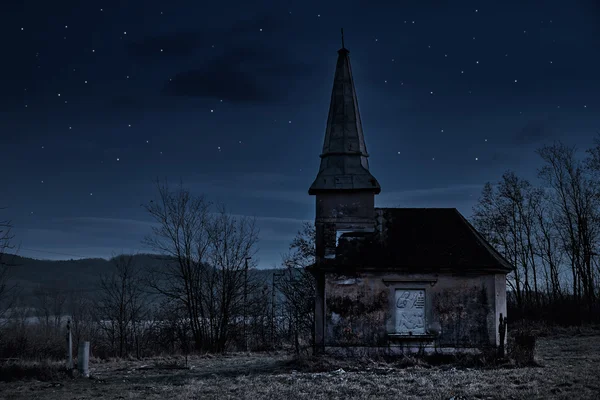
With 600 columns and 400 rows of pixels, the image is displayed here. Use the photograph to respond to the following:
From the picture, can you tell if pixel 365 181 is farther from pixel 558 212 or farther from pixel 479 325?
pixel 558 212

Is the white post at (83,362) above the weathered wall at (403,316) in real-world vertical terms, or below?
below

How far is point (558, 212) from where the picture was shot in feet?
117

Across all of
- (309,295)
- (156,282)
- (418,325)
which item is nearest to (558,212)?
(309,295)

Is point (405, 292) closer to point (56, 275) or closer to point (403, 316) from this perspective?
point (403, 316)

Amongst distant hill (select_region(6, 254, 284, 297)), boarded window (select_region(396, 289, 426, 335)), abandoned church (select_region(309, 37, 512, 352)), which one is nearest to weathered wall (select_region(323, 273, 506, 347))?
abandoned church (select_region(309, 37, 512, 352))

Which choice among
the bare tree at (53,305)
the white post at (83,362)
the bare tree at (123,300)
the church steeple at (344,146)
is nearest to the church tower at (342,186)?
the church steeple at (344,146)

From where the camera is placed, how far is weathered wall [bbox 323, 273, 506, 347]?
60.5 ft

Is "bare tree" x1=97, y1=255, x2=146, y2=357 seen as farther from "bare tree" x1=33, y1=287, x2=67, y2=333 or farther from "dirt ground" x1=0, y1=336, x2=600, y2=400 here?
"bare tree" x1=33, y1=287, x2=67, y2=333

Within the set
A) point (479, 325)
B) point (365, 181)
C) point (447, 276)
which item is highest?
point (365, 181)

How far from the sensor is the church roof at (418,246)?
61.1ft

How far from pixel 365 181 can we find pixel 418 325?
534 centimetres

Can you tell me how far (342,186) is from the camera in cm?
1998

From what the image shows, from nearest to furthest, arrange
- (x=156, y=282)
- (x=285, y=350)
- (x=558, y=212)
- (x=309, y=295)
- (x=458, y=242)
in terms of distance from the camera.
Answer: (x=458, y=242), (x=285, y=350), (x=156, y=282), (x=309, y=295), (x=558, y=212)

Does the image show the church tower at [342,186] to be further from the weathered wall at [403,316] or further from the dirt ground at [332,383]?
the dirt ground at [332,383]
